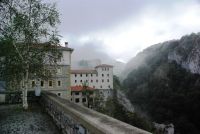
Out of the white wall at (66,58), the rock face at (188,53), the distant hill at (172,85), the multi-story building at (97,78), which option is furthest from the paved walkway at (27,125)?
the rock face at (188,53)

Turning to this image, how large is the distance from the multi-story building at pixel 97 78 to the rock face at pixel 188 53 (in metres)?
62.2

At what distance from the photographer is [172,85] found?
15200 centimetres

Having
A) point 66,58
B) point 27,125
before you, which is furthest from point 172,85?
point 27,125

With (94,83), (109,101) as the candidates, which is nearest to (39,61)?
(109,101)

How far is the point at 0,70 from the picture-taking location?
73.8 ft

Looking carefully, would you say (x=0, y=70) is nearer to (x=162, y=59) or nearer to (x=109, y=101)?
(x=109, y=101)

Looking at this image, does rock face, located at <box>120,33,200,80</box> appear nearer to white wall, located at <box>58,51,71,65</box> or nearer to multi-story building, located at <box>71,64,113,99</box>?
multi-story building, located at <box>71,64,113,99</box>

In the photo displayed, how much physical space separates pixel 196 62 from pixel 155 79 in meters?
22.0

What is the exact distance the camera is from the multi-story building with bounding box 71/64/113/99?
4220 inches

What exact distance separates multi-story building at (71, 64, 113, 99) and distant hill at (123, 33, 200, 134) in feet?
102

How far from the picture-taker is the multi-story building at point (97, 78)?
107 metres

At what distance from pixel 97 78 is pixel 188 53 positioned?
78106mm

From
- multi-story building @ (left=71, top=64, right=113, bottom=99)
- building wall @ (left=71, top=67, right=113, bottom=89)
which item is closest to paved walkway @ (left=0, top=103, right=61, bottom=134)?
multi-story building @ (left=71, top=64, right=113, bottom=99)

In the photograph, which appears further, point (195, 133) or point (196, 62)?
point (196, 62)
